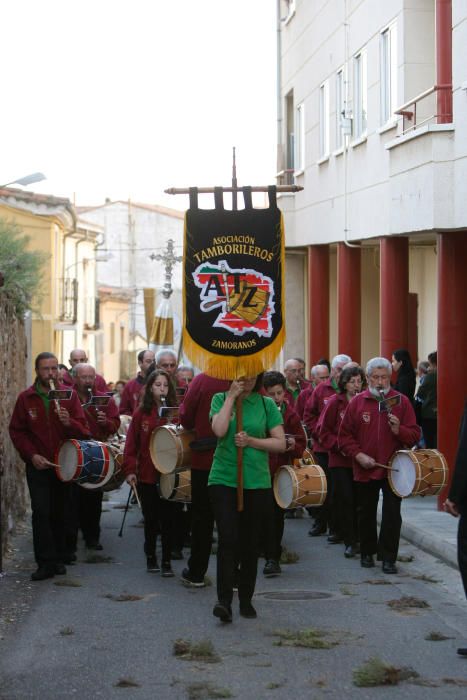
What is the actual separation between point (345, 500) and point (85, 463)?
9.30 ft

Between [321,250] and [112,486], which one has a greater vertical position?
[321,250]

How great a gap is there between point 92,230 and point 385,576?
4658cm

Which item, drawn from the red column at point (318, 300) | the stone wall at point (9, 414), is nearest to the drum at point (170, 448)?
the stone wall at point (9, 414)

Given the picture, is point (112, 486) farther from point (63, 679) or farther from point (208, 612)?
point (63, 679)

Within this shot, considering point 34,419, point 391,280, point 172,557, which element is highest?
point 391,280

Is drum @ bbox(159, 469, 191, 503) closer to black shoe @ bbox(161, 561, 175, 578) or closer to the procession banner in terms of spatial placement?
black shoe @ bbox(161, 561, 175, 578)

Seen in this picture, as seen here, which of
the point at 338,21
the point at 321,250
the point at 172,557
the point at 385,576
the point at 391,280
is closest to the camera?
the point at 385,576

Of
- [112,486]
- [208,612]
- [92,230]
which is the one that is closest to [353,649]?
[208,612]

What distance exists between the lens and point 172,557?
44.0 ft

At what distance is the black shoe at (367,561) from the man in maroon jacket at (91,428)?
2890 mm

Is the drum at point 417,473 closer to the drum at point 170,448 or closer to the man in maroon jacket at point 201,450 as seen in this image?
the man in maroon jacket at point 201,450

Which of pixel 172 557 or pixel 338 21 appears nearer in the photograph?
pixel 172 557

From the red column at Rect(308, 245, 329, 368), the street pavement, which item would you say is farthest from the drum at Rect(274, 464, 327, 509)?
the red column at Rect(308, 245, 329, 368)

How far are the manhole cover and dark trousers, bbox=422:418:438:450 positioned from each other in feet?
27.2
